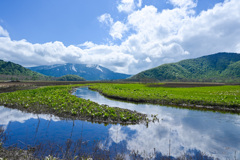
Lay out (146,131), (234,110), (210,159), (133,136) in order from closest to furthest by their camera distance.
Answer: (210,159) < (133,136) < (146,131) < (234,110)

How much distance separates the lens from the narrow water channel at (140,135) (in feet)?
37.7

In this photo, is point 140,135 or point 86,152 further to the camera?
point 140,135

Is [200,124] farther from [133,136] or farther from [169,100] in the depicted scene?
[169,100]

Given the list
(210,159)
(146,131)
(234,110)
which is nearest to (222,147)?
(210,159)

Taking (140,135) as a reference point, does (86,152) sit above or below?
above

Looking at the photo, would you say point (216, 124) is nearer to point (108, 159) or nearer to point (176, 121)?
point (176, 121)

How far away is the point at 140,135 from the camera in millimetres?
14383

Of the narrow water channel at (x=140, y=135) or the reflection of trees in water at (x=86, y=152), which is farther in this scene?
the narrow water channel at (x=140, y=135)

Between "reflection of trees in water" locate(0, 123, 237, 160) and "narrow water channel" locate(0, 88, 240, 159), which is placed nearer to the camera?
"reflection of trees in water" locate(0, 123, 237, 160)

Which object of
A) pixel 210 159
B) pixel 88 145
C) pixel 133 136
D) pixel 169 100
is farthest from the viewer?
pixel 169 100

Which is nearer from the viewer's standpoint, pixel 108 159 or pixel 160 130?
pixel 108 159

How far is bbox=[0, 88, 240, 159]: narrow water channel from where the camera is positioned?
11499 mm

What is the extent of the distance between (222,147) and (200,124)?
21.0 feet

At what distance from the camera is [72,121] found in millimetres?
18000
